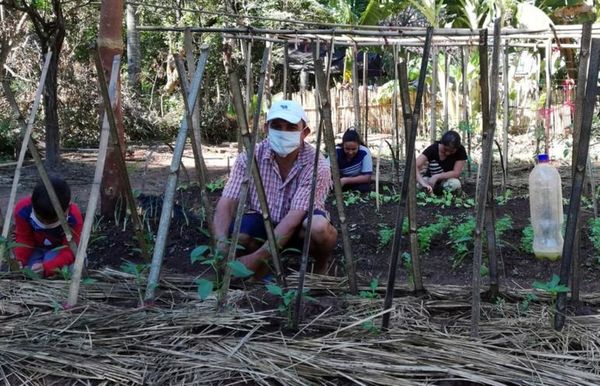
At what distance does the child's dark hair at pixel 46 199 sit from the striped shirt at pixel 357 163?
11.2 feet

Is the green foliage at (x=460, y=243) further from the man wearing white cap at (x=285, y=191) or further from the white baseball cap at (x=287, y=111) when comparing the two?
the white baseball cap at (x=287, y=111)

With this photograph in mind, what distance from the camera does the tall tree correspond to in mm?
7828

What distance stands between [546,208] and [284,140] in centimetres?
137

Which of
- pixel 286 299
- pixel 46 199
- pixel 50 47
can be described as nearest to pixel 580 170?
pixel 286 299

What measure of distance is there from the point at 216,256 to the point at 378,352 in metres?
0.70

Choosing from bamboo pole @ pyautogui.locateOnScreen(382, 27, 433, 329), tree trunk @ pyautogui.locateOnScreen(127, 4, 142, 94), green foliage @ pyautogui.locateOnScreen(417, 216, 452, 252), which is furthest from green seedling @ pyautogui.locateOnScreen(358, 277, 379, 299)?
tree trunk @ pyautogui.locateOnScreen(127, 4, 142, 94)

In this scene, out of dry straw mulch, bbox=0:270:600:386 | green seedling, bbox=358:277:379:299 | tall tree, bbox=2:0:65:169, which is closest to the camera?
dry straw mulch, bbox=0:270:600:386

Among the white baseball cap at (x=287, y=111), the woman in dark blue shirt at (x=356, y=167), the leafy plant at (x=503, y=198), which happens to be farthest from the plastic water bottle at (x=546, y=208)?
the woman in dark blue shirt at (x=356, y=167)

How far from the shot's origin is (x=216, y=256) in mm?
2539

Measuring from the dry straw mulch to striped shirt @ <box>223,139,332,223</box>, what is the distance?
93cm

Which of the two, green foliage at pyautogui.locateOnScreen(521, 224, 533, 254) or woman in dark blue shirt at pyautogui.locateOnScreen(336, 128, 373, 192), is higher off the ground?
woman in dark blue shirt at pyautogui.locateOnScreen(336, 128, 373, 192)

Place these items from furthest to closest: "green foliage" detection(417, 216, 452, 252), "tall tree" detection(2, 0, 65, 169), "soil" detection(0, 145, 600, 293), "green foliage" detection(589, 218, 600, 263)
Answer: "tall tree" detection(2, 0, 65, 169)
"green foliage" detection(417, 216, 452, 252)
"green foliage" detection(589, 218, 600, 263)
"soil" detection(0, 145, 600, 293)

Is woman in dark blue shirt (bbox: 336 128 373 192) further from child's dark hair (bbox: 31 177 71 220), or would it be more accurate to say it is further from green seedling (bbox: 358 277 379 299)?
green seedling (bbox: 358 277 379 299)

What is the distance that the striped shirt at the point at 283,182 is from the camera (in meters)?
3.51
